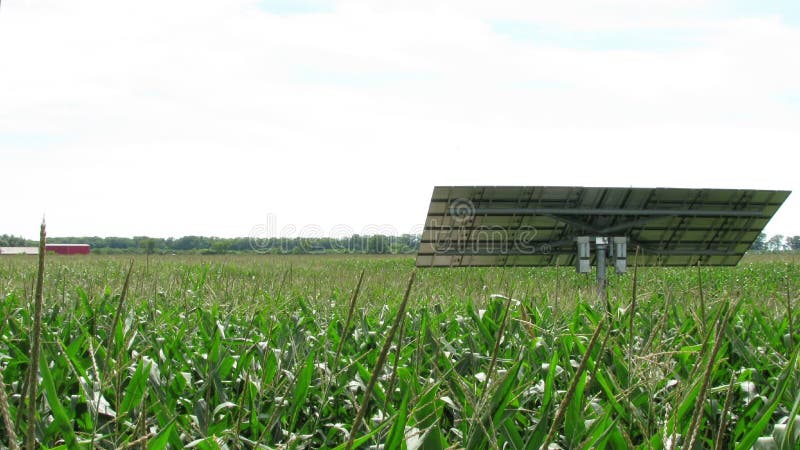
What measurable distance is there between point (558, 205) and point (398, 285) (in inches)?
248

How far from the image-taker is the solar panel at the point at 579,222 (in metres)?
13.0

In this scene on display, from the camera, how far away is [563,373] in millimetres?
3266

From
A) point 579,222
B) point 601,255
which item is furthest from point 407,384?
point 579,222

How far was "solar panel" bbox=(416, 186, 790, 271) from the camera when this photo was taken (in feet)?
42.5

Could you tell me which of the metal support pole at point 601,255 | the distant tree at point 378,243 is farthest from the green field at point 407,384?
the distant tree at point 378,243

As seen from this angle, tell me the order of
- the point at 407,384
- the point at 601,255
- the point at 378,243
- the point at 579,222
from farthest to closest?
the point at 378,243
the point at 579,222
the point at 601,255
the point at 407,384

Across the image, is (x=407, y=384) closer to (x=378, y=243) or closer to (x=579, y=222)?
(x=579, y=222)

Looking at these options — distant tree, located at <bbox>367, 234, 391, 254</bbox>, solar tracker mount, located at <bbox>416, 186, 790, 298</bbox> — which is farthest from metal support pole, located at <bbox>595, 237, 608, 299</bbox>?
distant tree, located at <bbox>367, 234, 391, 254</bbox>

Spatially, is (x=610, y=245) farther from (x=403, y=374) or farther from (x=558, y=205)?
(x=403, y=374)

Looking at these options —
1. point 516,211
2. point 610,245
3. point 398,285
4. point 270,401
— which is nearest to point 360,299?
point 398,285

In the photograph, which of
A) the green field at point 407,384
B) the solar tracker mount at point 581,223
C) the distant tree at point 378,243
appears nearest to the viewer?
the green field at point 407,384

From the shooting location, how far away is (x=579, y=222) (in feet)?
44.9

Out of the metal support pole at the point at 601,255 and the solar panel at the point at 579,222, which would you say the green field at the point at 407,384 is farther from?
the solar panel at the point at 579,222

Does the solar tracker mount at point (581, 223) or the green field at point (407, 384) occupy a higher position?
the solar tracker mount at point (581, 223)
